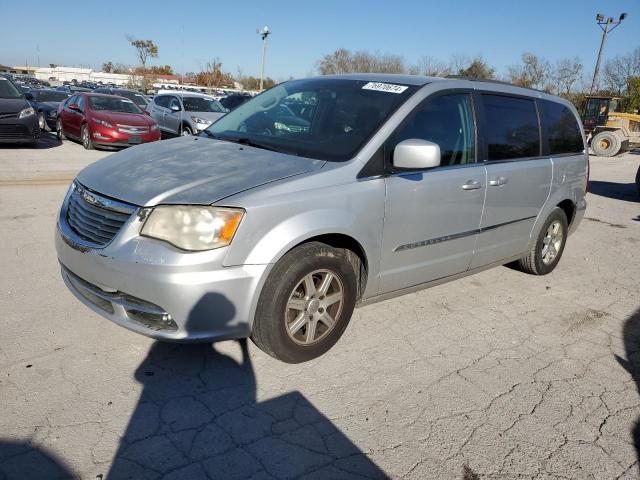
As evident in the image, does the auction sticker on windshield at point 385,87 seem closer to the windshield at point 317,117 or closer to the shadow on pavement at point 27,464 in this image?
the windshield at point 317,117

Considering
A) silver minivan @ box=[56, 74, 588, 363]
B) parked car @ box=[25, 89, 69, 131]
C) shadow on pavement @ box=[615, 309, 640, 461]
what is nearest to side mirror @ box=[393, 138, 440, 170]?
silver minivan @ box=[56, 74, 588, 363]

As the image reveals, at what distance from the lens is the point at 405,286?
3.91 metres

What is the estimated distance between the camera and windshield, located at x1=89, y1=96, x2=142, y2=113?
13484 mm

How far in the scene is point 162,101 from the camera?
17453 mm

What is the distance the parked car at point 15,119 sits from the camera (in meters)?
11.2

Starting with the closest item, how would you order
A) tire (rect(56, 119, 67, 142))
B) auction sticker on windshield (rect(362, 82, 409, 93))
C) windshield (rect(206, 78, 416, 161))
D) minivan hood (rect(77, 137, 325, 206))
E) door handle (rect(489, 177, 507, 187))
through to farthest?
minivan hood (rect(77, 137, 325, 206)) → windshield (rect(206, 78, 416, 161)) → auction sticker on windshield (rect(362, 82, 409, 93)) → door handle (rect(489, 177, 507, 187)) → tire (rect(56, 119, 67, 142))

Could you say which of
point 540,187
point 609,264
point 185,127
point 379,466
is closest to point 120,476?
point 379,466

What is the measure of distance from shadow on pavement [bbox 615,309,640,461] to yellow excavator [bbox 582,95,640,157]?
18208mm

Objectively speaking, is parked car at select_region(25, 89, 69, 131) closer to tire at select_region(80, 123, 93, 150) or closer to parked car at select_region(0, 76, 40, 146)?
tire at select_region(80, 123, 93, 150)

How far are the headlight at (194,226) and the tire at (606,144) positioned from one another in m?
21.8

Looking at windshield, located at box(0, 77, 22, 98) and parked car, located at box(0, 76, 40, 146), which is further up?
windshield, located at box(0, 77, 22, 98)

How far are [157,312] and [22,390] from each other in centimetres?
84

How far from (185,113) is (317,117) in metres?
12.5

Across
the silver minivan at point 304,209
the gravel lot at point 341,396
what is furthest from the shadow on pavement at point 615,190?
the silver minivan at point 304,209
